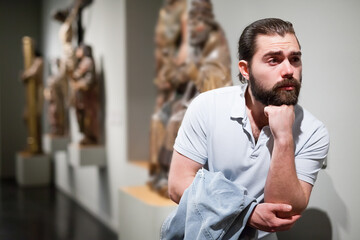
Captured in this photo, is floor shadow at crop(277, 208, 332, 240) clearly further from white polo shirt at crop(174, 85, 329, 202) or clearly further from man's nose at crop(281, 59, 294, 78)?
man's nose at crop(281, 59, 294, 78)

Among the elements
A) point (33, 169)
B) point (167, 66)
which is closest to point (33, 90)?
point (33, 169)

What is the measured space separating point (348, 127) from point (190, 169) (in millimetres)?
828

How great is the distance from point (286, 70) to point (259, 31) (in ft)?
0.56

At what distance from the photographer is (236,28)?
3016mm

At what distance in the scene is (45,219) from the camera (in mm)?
5648

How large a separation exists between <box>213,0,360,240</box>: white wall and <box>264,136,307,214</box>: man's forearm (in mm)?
655

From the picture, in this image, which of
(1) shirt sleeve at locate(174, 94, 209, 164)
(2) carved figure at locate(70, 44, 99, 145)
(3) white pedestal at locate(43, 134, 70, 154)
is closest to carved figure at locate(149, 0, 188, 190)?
(2) carved figure at locate(70, 44, 99, 145)

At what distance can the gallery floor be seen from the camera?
193 inches

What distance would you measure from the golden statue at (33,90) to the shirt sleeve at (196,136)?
21.5 feet

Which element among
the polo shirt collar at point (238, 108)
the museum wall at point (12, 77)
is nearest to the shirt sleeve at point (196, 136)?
the polo shirt collar at point (238, 108)

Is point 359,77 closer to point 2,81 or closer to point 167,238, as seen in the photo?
point 167,238

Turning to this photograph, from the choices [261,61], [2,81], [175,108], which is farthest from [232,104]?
[2,81]

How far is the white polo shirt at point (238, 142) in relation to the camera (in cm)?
167

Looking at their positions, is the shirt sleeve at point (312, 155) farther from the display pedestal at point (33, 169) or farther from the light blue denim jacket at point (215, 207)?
the display pedestal at point (33, 169)
